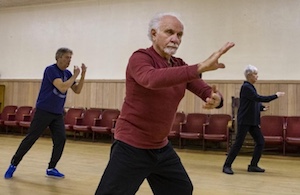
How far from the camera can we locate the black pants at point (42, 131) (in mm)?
4289

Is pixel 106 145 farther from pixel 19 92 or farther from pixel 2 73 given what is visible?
Answer: pixel 2 73

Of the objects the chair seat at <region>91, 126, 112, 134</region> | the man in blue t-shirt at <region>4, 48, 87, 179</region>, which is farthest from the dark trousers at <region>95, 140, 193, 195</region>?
the chair seat at <region>91, 126, 112, 134</region>

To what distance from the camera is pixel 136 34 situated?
9.77 m

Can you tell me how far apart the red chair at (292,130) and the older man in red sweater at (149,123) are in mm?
5813

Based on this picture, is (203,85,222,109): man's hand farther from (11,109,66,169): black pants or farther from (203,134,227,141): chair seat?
(203,134,227,141): chair seat

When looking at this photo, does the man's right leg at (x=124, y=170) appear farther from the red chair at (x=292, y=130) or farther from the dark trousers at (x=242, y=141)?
the red chair at (x=292, y=130)

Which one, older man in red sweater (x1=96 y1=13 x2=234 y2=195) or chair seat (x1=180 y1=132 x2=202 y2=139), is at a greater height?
older man in red sweater (x1=96 y1=13 x2=234 y2=195)

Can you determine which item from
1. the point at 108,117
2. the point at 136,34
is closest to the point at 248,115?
the point at 108,117

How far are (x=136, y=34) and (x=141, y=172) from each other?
A: 26.7ft

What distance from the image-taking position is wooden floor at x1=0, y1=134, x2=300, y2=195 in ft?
13.4

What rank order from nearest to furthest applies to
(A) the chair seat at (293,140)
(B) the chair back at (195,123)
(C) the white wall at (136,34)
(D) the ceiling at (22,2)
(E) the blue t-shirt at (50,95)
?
(E) the blue t-shirt at (50,95) → (A) the chair seat at (293,140) → (B) the chair back at (195,123) → (C) the white wall at (136,34) → (D) the ceiling at (22,2)

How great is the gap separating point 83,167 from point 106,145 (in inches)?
123

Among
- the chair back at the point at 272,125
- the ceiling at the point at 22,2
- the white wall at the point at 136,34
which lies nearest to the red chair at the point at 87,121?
the white wall at the point at 136,34

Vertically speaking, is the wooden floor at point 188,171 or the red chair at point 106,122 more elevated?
the red chair at point 106,122
